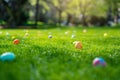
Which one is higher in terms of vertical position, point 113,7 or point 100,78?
point 100,78

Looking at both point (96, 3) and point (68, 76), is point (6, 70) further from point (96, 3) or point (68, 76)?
point (96, 3)

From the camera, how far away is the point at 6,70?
3.60 meters

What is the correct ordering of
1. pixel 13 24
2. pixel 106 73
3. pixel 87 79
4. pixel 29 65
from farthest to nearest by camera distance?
pixel 13 24 → pixel 29 65 → pixel 106 73 → pixel 87 79

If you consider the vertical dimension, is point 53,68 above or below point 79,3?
above

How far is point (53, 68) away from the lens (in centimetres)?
375

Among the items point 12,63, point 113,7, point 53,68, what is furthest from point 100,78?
point 113,7

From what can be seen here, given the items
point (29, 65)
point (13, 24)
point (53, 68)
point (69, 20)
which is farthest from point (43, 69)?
point (69, 20)

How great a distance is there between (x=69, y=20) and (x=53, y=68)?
54.6 metres

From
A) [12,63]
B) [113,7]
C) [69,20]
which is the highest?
[12,63]

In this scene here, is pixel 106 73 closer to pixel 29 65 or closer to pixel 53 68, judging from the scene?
pixel 53 68

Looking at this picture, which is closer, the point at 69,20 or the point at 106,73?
the point at 106,73

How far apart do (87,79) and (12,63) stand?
4.39 ft

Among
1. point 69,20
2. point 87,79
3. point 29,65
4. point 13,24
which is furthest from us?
point 69,20

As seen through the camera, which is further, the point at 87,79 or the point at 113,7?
Result: the point at 113,7
